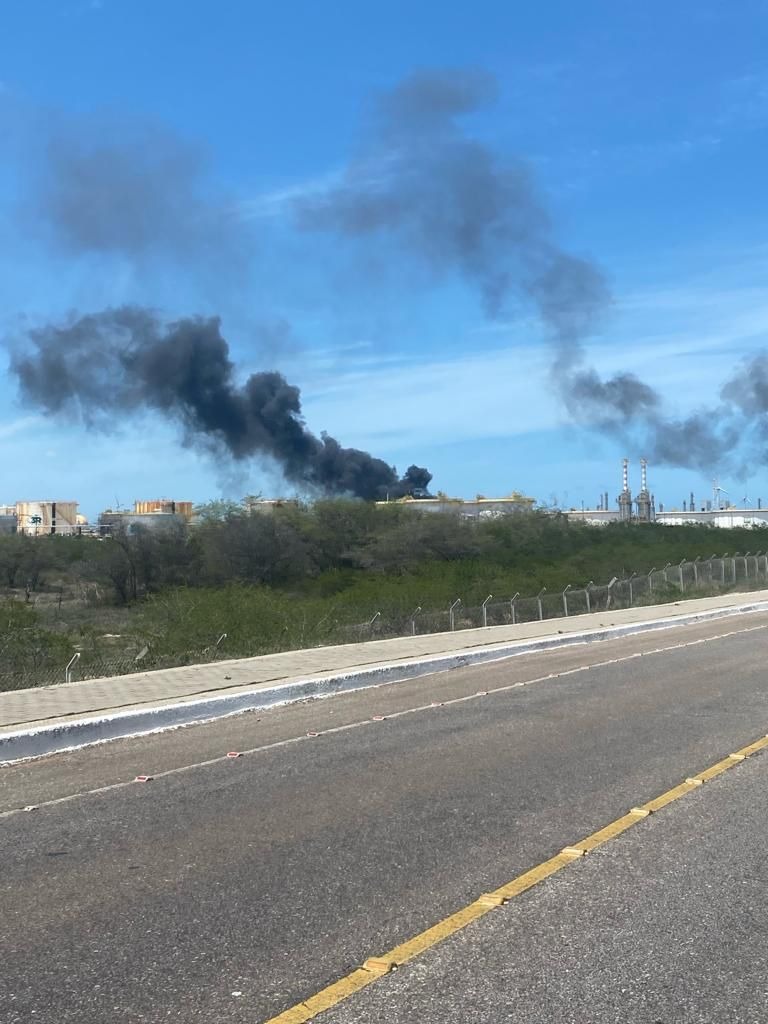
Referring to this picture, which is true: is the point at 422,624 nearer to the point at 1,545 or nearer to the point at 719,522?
the point at 1,545

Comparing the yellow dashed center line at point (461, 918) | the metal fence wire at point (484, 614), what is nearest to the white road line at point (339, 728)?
the yellow dashed center line at point (461, 918)

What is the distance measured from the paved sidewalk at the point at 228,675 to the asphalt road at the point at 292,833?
104 centimetres

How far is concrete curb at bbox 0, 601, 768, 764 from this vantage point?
10375 millimetres

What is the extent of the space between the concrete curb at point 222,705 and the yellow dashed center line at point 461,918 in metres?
5.43

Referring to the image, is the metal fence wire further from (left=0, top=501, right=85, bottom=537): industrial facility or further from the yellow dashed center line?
(left=0, top=501, right=85, bottom=537): industrial facility

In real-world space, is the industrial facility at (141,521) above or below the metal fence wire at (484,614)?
above

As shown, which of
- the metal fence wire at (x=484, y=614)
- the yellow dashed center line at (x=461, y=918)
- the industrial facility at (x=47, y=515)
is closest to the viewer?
the yellow dashed center line at (x=461, y=918)

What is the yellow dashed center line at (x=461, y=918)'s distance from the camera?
14.8 feet

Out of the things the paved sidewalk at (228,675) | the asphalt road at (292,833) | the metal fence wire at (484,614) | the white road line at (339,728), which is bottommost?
the asphalt road at (292,833)

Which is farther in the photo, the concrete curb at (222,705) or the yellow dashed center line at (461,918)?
the concrete curb at (222,705)

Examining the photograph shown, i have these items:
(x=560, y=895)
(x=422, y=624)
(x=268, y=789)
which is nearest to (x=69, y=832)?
(x=268, y=789)

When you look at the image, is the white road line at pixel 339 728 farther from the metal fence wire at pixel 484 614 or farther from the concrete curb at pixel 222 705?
the metal fence wire at pixel 484 614

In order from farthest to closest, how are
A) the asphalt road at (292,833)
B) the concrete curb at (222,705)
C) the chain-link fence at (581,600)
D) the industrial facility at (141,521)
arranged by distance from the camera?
1. the industrial facility at (141,521)
2. the chain-link fence at (581,600)
3. the concrete curb at (222,705)
4. the asphalt road at (292,833)

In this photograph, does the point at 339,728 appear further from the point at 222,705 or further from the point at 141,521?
the point at 141,521
